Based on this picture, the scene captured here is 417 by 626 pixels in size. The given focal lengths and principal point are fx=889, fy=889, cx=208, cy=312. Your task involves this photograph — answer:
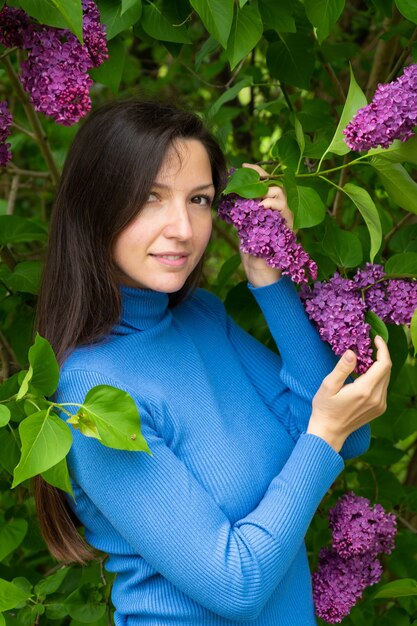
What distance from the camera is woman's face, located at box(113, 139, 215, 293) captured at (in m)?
1.32

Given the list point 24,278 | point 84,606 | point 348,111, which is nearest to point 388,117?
point 348,111

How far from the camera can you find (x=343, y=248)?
145cm

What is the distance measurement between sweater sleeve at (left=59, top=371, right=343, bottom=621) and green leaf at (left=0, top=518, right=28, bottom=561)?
597 millimetres

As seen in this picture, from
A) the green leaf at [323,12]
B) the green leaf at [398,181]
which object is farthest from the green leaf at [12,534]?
the green leaf at [323,12]

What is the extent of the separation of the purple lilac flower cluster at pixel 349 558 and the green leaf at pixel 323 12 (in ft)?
2.69

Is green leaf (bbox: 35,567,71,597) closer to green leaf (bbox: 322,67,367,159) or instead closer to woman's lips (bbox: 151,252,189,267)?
woman's lips (bbox: 151,252,189,267)

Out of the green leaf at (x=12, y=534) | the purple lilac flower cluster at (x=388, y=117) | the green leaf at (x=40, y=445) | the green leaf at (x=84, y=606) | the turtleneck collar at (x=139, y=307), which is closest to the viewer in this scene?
the green leaf at (x=40, y=445)

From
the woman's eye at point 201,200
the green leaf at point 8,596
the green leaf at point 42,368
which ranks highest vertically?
the woman's eye at point 201,200

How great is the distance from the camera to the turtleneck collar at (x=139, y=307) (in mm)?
1425

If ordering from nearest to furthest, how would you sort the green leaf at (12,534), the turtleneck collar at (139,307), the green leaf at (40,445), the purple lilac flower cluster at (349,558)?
1. the green leaf at (40,445)
2. the turtleneck collar at (139,307)
3. the purple lilac flower cluster at (349,558)
4. the green leaf at (12,534)

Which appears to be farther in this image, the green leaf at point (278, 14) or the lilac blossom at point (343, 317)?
the green leaf at point (278, 14)

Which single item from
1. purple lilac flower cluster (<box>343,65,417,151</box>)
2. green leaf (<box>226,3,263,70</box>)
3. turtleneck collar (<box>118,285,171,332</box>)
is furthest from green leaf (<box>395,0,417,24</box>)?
turtleneck collar (<box>118,285,171,332</box>)

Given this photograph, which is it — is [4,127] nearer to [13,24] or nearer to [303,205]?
[13,24]

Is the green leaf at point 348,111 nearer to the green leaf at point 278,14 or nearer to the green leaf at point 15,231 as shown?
the green leaf at point 278,14
